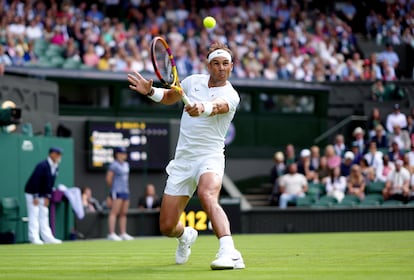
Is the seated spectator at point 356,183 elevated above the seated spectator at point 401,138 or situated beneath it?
situated beneath

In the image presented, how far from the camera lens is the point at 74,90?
2630 centimetres

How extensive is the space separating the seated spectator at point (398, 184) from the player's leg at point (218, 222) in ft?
49.2

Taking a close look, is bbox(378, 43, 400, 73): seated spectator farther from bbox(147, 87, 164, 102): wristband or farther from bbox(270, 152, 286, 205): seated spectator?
bbox(147, 87, 164, 102): wristband

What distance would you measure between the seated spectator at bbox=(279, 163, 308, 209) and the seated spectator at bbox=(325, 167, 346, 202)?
561mm

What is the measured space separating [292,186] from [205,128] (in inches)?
593

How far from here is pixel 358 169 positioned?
960 inches

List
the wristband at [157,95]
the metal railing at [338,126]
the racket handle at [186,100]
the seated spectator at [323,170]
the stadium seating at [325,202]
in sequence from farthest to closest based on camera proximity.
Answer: the metal railing at [338,126]
the seated spectator at [323,170]
the stadium seating at [325,202]
the wristband at [157,95]
the racket handle at [186,100]

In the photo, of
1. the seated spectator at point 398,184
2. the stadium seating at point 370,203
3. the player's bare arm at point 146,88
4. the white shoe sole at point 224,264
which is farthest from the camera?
the stadium seating at point 370,203

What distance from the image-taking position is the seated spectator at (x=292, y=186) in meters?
24.6

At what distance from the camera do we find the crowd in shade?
26438 mm

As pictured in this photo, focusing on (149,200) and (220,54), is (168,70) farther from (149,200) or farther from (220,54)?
(149,200)

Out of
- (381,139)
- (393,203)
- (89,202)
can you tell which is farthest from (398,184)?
(89,202)

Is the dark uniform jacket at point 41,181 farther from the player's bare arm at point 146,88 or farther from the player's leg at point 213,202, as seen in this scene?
the player's leg at point 213,202

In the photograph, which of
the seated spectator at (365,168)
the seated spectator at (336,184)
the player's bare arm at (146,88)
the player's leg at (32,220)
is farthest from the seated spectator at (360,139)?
the player's bare arm at (146,88)
